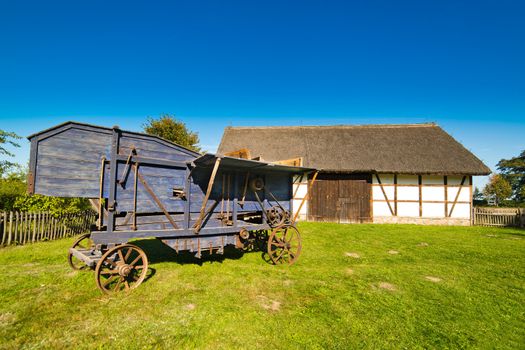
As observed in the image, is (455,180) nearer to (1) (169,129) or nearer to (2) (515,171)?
(1) (169,129)

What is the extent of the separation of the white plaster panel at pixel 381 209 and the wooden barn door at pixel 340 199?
1.66 ft

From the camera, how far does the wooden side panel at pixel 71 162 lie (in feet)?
14.8

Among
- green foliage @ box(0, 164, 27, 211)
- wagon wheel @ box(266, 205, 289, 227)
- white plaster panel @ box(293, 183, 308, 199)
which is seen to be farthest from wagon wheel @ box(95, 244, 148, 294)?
white plaster panel @ box(293, 183, 308, 199)

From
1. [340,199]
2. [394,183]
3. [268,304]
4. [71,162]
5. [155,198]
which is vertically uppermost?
[394,183]

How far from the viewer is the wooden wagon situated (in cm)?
472

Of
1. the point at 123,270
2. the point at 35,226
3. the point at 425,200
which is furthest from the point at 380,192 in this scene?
the point at 35,226

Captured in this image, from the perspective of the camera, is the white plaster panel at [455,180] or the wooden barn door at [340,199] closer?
the white plaster panel at [455,180]

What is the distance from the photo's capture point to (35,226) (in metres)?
8.63

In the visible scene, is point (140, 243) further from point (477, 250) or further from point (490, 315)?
point (477, 250)

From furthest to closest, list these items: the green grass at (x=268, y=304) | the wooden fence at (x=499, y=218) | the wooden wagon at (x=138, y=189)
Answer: the wooden fence at (x=499, y=218)
the wooden wagon at (x=138, y=189)
the green grass at (x=268, y=304)

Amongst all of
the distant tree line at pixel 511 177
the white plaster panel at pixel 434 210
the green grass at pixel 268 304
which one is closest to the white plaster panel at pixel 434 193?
the white plaster panel at pixel 434 210

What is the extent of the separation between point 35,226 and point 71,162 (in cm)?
621

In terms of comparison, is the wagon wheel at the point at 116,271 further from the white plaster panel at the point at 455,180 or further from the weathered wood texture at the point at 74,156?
the white plaster panel at the point at 455,180

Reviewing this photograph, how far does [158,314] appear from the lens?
4152 mm
